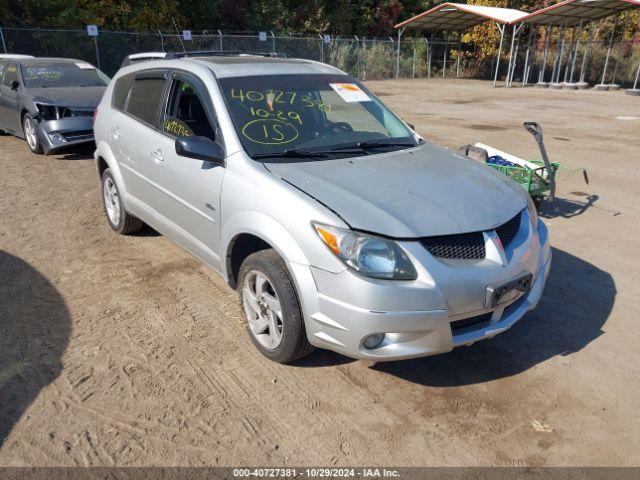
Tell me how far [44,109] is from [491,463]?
903 centimetres

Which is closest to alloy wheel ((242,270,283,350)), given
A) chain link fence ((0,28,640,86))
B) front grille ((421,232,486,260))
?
front grille ((421,232,486,260))

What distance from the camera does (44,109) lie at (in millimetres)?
8742

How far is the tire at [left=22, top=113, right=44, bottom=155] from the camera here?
29.4 ft

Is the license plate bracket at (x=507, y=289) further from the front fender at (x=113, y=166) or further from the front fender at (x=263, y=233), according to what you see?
the front fender at (x=113, y=166)

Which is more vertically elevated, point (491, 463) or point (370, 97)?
point (370, 97)

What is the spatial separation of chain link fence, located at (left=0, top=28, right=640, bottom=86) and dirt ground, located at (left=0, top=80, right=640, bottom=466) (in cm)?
1529

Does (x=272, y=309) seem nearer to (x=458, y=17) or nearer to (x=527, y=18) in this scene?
(x=527, y=18)

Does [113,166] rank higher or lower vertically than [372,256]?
lower

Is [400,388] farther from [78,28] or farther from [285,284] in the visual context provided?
[78,28]

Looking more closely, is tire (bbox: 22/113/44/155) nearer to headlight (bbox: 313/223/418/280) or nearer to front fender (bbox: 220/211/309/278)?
front fender (bbox: 220/211/309/278)

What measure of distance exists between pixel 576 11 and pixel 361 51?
434 inches

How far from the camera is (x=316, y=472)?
2428 millimetres

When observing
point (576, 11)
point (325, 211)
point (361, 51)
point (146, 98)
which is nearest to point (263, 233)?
point (325, 211)

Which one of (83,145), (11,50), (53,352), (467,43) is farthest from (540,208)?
(467,43)
